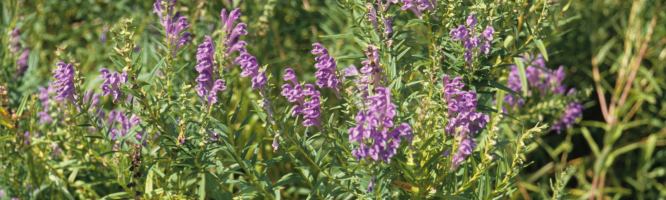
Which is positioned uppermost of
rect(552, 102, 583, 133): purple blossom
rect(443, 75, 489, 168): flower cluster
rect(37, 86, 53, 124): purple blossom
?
rect(37, 86, 53, 124): purple blossom


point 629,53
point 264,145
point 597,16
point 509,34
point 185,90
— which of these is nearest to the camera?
point 185,90

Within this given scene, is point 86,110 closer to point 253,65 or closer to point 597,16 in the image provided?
point 253,65

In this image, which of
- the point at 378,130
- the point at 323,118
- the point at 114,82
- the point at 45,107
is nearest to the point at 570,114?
the point at 323,118

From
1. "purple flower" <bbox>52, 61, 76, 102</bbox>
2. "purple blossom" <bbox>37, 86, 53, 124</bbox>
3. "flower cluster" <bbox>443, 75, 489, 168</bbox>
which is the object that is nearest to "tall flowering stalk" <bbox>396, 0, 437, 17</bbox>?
"flower cluster" <bbox>443, 75, 489, 168</bbox>

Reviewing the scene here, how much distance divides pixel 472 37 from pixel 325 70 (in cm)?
30

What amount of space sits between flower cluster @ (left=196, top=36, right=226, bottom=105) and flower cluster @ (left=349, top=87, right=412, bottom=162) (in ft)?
1.13

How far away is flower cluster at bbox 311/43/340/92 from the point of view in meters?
1.58

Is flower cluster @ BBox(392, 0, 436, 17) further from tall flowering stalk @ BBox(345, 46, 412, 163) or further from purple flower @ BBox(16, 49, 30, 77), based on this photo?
purple flower @ BBox(16, 49, 30, 77)

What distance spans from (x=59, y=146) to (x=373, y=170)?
3.98 feet

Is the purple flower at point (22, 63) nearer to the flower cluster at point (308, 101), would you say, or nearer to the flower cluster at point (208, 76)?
the flower cluster at point (208, 76)

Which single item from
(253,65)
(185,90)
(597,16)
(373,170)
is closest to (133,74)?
(185,90)

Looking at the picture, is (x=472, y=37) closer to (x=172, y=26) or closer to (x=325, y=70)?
(x=325, y=70)

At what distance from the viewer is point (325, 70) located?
62.9 inches

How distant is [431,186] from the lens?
1.65 metres
